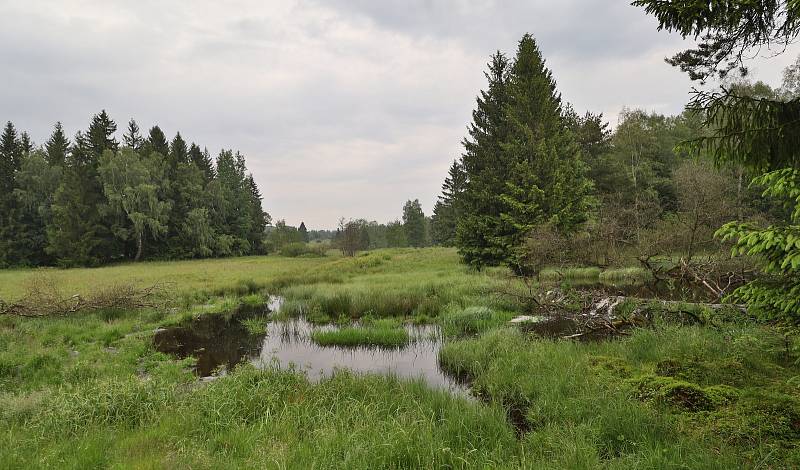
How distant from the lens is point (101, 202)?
45.7 meters

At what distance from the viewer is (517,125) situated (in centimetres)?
2584

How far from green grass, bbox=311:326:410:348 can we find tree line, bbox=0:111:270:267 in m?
42.8

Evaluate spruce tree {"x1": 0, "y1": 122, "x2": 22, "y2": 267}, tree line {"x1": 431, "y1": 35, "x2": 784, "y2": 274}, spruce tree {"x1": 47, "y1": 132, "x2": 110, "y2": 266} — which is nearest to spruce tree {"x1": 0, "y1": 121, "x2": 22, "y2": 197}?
spruce tree {"x1": 0, "y1": 122, "x2": 22, "y2": 267}

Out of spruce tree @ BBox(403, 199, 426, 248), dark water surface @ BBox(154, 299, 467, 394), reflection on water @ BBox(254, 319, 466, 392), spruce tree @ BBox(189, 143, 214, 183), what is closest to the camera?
reflection on water @ BBox(254, 319, 466, 392)

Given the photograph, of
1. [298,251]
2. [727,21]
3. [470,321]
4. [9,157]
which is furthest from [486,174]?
[9,157]

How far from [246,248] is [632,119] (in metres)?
55.1

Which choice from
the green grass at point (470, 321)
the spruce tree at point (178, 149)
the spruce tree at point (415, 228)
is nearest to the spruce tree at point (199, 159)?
the spruce tree at point (178, 149)

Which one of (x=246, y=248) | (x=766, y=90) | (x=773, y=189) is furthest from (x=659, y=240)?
(x=246, y=248)

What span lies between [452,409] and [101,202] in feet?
178

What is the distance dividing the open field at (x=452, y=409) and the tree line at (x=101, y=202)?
136ft

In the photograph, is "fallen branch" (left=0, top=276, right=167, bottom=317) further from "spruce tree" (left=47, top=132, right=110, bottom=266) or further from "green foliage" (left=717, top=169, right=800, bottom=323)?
"spruce tree" (left=47, top=132, right=110, bottom=266)

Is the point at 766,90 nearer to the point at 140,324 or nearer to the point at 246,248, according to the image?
the point at 140,324

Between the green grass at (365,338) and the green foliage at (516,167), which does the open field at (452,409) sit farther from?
the green foliage at (516,167)

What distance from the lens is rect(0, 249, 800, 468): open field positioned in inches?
172
